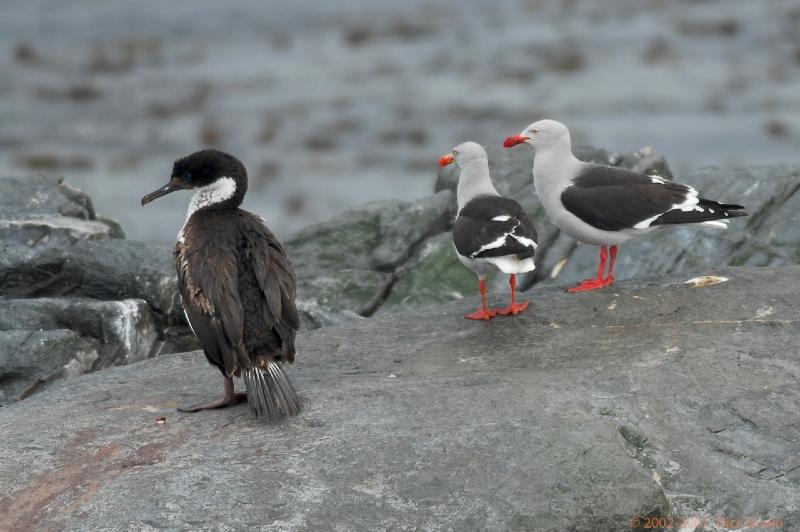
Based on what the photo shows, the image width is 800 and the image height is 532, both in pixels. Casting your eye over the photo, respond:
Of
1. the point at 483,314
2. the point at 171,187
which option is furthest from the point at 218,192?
the point at 483,314

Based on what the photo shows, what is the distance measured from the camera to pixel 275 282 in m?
6.96

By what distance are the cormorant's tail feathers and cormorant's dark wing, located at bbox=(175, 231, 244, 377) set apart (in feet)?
0.51

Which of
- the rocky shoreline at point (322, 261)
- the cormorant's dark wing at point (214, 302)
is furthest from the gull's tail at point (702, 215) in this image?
the cormorant's dark wing at point (214, 302)

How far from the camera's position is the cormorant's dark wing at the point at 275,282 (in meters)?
6.82

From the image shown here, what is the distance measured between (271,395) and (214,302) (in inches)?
26.1

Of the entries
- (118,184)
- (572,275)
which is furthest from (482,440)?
(118,184)

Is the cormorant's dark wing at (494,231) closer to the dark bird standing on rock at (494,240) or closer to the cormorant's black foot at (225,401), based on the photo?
the dark bird standing on rock at (494,240)

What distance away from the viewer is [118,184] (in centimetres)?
1731

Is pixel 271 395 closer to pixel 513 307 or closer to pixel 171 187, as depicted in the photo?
pixel 171 187

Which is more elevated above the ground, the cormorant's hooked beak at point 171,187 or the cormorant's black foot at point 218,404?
the cormorant's hooked beak at point 171,187

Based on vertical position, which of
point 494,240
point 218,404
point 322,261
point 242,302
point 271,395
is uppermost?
point 242,302

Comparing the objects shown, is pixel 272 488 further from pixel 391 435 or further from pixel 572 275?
pixel 572 275

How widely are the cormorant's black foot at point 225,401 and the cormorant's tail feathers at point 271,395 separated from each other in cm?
16

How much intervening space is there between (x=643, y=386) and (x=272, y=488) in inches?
80.0
